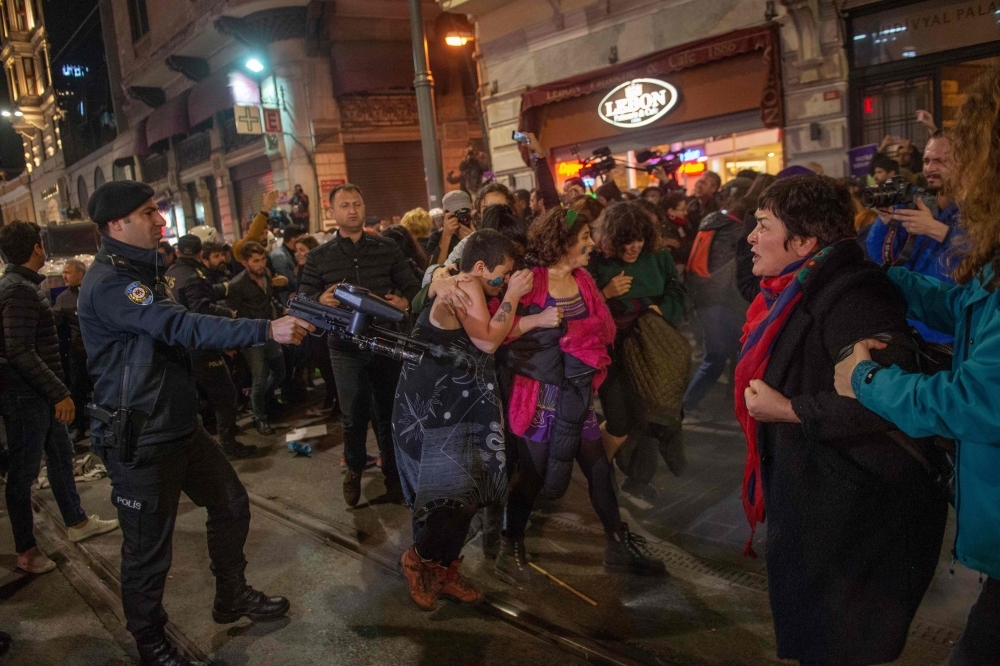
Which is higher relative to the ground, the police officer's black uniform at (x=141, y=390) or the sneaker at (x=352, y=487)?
the police officer's black uniform at (x=141, y=390)

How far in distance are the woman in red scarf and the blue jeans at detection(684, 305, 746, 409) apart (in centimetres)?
381

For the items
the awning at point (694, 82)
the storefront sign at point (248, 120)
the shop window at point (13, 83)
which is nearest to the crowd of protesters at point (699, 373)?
the awning at point (694, 82)

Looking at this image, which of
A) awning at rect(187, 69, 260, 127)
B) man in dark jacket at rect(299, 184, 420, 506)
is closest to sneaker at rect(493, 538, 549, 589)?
man in dark jacket at rect(299, 184, 420, 506)

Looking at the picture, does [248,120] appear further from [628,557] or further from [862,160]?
[628,557]

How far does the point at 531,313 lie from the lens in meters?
3.78

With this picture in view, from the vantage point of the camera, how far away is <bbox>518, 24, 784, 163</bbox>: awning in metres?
10.3

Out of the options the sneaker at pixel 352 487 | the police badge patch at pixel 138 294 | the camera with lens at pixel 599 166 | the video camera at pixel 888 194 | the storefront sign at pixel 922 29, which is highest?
the storefront sign at pixel 922 29

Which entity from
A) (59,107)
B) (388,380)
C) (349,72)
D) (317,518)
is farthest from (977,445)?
(59,107)

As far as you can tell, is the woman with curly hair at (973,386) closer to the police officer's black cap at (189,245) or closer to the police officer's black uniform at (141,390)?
the police officer's black uniform at (141,390)

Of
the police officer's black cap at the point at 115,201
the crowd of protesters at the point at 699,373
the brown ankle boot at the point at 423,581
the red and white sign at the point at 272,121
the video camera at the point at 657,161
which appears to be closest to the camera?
the crowd of protesters at the point at 699,373

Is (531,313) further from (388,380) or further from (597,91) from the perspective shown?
(597,91)

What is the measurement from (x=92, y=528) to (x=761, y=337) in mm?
4960

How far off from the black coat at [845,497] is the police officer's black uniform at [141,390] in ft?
7.37

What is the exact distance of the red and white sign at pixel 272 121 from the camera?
17531mm
